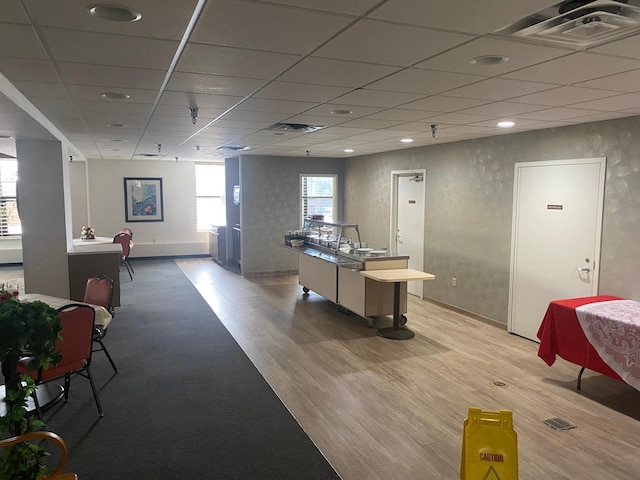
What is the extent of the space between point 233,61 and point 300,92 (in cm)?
84

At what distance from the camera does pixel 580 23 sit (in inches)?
77.1

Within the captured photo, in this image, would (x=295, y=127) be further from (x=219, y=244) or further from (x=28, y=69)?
(x=219, y=244)

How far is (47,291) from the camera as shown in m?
5.80

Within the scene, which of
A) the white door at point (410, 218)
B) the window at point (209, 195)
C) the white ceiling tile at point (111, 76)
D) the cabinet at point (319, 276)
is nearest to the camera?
the white ceiling tile at point (111, 76)

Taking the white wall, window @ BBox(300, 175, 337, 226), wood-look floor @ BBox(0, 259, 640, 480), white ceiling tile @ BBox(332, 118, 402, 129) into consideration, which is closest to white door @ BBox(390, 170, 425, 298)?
wood-look floor @ BBox(0, 259, 640, 480)

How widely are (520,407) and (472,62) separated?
2616mm

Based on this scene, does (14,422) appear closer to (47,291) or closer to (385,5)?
(385,5)

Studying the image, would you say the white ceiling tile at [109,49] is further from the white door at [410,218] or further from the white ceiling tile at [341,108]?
the white door at [410,218]

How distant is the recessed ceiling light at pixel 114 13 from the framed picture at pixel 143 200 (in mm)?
9575


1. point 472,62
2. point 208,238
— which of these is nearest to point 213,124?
point 472,62

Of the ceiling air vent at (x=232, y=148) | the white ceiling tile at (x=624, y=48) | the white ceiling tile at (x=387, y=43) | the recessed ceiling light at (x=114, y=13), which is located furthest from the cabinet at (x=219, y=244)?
the white ceiling tile at (x=624, y=48)

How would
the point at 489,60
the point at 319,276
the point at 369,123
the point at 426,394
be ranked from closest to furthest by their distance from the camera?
1. the point at 489,60
2. the point at 426,394
3. the point at 369,123
4. the point at 319,276

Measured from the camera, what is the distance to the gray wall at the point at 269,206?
8.95 meters

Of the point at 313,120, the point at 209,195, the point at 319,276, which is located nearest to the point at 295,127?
the point at 313,120
